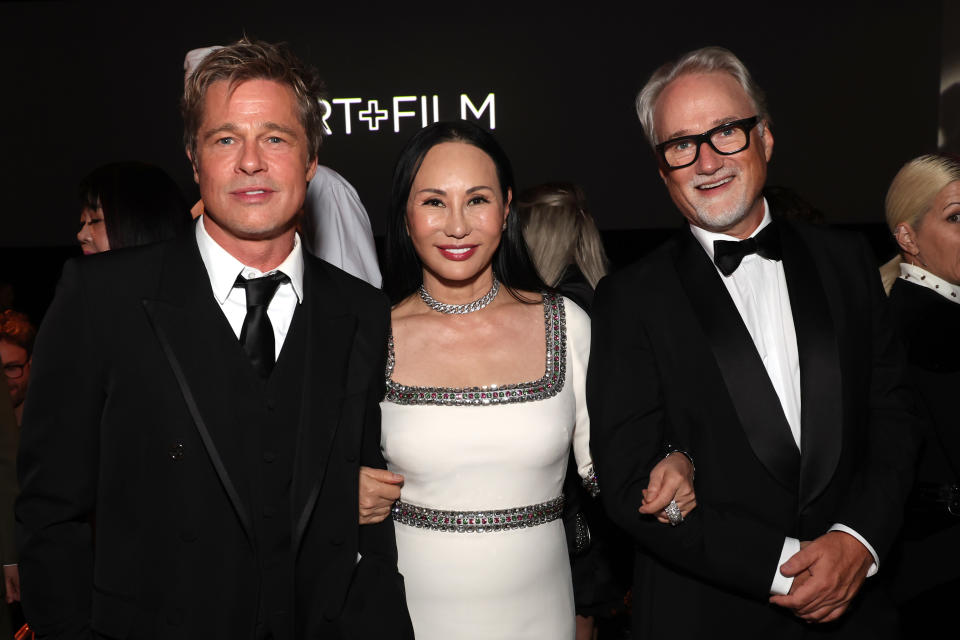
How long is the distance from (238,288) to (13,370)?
2.09m

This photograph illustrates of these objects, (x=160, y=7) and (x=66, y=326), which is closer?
(x=66, y=326)

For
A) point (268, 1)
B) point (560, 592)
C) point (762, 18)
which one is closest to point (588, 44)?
point (762, 18)

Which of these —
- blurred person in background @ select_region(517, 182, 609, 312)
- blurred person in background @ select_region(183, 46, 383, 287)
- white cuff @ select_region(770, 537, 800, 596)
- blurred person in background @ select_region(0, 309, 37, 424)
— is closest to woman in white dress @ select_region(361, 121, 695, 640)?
white cuff @ select_region(770, 537, 800, 596)

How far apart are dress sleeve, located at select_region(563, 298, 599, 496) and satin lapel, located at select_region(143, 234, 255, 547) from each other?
0.92m

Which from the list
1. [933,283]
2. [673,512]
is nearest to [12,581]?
[673,512]

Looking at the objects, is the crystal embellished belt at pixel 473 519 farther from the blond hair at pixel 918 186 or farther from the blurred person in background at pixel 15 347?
the blurred person in background at pixel 15 347

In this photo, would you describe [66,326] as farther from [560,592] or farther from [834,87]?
[834,87]

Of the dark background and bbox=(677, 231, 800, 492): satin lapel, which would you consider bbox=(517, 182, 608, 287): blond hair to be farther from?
the dark background

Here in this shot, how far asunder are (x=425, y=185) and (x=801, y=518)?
118 cm

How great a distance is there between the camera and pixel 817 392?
1.80 metres

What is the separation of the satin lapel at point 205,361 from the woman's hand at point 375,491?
29 centimetres

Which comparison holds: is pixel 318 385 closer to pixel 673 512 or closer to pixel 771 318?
pixel 673 512

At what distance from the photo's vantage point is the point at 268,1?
287 inches

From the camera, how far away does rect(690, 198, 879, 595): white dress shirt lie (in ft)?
6.06
